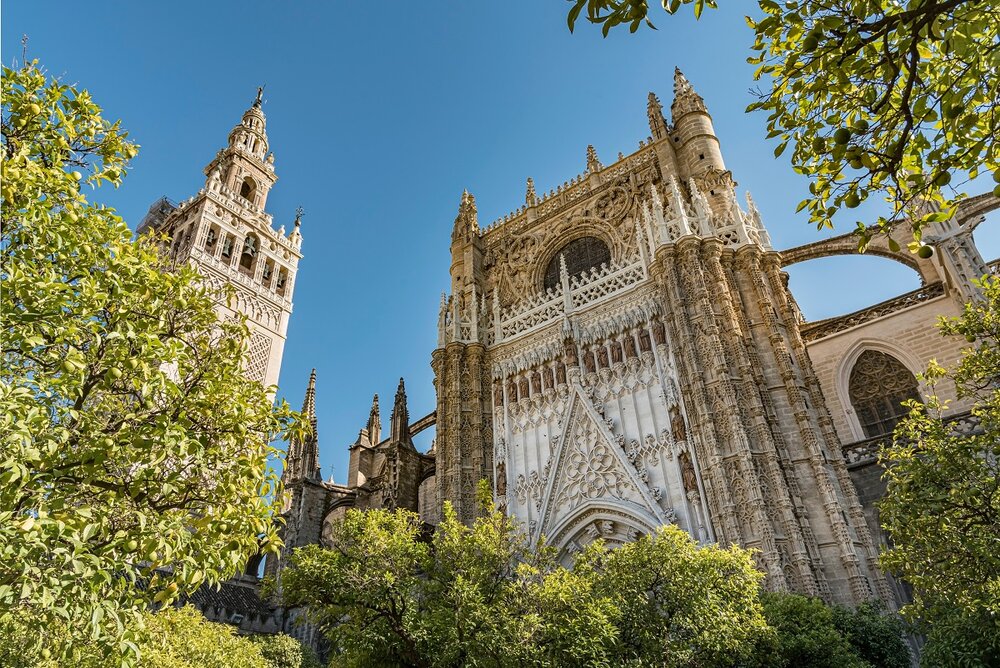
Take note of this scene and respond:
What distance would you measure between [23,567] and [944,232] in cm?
1852

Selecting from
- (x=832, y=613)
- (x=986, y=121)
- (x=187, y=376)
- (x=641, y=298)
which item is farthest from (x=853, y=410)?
(x=187, y=376)

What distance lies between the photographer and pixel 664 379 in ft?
50.1

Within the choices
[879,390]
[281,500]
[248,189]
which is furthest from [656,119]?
[248,189]

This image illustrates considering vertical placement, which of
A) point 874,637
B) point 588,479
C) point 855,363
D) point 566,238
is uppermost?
point 566,238

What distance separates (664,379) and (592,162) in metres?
9.94

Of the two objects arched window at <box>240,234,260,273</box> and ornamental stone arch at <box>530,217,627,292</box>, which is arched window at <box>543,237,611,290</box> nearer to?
ornamental stone arch at <box>530,217,627,292</box>

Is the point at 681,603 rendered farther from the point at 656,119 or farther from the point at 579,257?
the point at 656,119

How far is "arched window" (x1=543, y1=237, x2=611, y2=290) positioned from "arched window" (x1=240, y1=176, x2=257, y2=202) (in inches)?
820

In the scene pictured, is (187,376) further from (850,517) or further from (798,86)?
(850,517)

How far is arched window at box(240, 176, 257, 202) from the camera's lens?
114ft

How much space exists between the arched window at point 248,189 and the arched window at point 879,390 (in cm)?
2988

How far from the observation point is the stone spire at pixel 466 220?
75.5ft

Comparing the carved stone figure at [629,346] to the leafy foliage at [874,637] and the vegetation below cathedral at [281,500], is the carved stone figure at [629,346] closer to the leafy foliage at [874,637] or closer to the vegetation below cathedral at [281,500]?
the vegetation below cathedral at [281,500]

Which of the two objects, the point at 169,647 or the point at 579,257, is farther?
the point at 579,257
